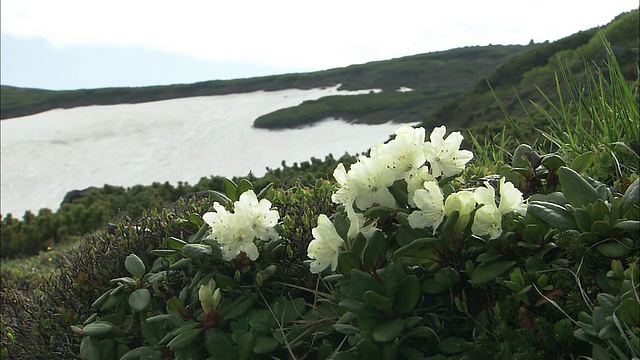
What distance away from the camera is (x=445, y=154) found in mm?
1856

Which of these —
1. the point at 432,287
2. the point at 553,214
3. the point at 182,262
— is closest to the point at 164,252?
the point at 182,262

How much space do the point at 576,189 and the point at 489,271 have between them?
14.8 inches

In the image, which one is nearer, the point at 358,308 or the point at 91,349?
the point at 358,308

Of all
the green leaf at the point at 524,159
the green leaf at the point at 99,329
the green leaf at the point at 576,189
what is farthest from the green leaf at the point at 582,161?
the green leaf at the point at 99,329

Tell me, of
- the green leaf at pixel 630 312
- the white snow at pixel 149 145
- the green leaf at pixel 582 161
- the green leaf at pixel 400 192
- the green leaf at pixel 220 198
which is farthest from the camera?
the white snow at pixel 149 145

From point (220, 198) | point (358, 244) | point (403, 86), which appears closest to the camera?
point (358, 244)

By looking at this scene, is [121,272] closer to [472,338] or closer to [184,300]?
[184,300]

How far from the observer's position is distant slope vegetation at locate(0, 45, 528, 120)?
3212 cm

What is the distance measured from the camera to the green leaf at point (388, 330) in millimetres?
1590

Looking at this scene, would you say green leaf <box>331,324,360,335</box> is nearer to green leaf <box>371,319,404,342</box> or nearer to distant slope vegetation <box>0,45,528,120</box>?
green leaf <box>371,319,404,342</box>

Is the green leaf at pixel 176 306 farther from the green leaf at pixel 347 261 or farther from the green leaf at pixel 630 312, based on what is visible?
the green leaf at pixel 630 312

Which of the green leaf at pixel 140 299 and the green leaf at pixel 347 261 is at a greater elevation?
the green leaf at pixel 347 261

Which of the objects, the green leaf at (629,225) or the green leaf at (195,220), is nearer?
the green leaf at (629,225)

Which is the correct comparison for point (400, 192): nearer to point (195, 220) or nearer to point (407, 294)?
point (407, 294)
